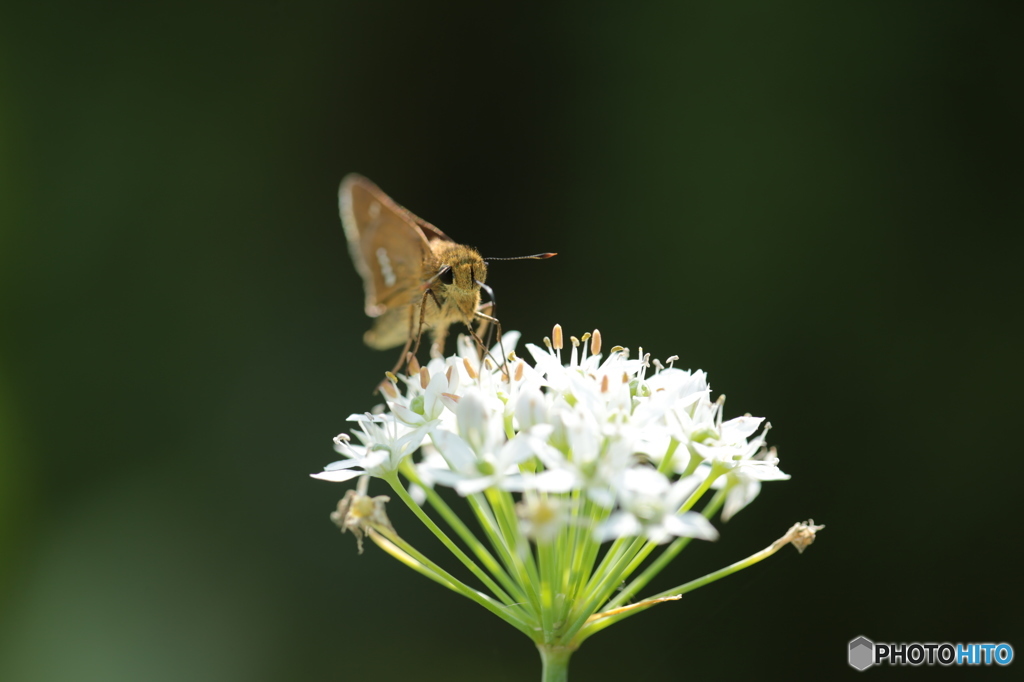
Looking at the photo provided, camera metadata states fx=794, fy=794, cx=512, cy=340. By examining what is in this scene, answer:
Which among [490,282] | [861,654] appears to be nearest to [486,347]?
[861,654]

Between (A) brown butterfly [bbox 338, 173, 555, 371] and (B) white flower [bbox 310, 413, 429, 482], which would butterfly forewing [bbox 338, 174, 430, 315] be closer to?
(A) brown butterfly [bbox 338, 173, 555, 371]

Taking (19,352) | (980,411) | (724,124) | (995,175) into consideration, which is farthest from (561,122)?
(19,352)

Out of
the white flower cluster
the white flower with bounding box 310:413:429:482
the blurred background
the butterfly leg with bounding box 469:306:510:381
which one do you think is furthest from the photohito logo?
the white flower with bounding box 310:413:429:482

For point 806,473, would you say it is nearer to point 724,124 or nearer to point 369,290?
point 724,124

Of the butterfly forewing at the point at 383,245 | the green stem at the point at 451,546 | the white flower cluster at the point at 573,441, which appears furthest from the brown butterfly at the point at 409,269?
the green stem at the point at 451,546

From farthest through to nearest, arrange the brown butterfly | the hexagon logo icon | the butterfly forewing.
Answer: the hexagon logo icon
the butterfly forewing
the brown butterfly

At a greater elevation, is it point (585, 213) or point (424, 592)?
point (585, 213)
